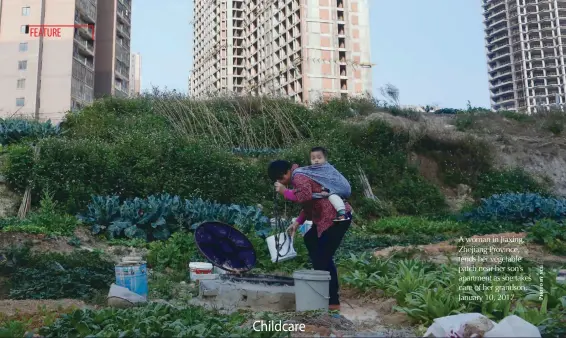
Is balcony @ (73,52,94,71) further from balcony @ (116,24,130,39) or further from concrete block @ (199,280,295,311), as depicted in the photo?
concrete block @ (199,280,295,311)

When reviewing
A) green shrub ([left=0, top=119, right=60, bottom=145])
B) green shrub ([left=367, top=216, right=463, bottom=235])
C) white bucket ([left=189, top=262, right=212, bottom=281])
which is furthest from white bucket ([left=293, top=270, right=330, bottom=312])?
green shrub ([left=0, top=119, right=60, bottom=145])

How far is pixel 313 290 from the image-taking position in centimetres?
351

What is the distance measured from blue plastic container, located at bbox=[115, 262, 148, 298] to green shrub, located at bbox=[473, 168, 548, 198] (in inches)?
508

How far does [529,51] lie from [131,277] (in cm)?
9630

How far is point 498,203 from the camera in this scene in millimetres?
11070

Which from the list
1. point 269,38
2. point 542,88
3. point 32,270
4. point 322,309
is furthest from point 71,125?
point 542,88

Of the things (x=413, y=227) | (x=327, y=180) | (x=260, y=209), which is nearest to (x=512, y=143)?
(x=413, y=227)

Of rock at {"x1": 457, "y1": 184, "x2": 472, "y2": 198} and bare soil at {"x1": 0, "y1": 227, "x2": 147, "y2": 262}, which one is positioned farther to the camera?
rock at {"x1": 457, "y1": 184, "x2": 472, "y2": 198}

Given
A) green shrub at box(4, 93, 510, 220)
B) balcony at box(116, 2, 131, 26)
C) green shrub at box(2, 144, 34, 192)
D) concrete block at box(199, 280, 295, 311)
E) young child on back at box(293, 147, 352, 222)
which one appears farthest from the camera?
balcony at box(116, 2, 131, 26)

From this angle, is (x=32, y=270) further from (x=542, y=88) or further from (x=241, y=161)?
(x=542, y=88)

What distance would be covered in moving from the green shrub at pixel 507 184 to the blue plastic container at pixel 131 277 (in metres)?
12.9

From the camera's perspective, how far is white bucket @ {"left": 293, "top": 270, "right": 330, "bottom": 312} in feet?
11.5

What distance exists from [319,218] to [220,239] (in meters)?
1.48

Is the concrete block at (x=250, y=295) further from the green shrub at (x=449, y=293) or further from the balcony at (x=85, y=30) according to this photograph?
the balcony at (x=85, y=30)
